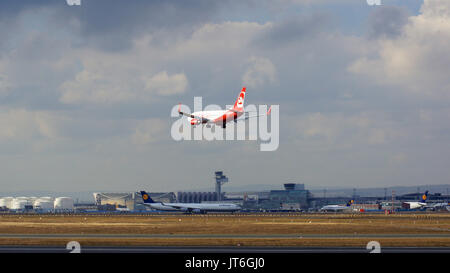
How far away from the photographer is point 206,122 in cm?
8644

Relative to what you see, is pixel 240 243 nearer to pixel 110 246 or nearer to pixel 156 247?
pixel 156 247

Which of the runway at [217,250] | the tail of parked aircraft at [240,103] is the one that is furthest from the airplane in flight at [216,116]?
the runway at [217,250]

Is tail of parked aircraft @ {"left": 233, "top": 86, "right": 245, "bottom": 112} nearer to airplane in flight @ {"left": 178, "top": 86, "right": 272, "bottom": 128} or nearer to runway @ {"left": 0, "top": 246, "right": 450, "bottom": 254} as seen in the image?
airplane in flight @ {"left": 178, "top": 86, "right": 272, "bottom": 128}

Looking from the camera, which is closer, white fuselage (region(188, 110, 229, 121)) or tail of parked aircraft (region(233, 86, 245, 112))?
white fuselage (region(188, 110, 229, 121))

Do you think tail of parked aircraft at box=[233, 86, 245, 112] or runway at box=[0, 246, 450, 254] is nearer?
runway at box=[0, 246, 450, 254]

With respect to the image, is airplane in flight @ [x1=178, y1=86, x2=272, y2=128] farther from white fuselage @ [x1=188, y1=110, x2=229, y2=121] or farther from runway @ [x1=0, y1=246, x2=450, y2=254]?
runway @ [x1=0, y1=246, x2=450, y2=254]

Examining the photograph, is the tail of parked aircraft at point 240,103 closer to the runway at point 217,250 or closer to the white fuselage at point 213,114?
the white fuselage at point 213,114

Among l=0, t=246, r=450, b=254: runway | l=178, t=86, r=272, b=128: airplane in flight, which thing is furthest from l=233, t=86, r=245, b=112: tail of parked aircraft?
l=0, t=246, r=450, b=254: runway

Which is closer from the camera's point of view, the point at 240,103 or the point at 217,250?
the point at 217,250

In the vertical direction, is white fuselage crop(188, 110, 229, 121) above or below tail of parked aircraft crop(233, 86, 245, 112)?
below

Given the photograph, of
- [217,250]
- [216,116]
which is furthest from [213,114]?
[217,250]

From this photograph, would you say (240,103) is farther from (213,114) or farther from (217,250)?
(217,250)

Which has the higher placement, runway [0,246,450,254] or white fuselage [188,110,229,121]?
white fuselage [188,110,229,121]
